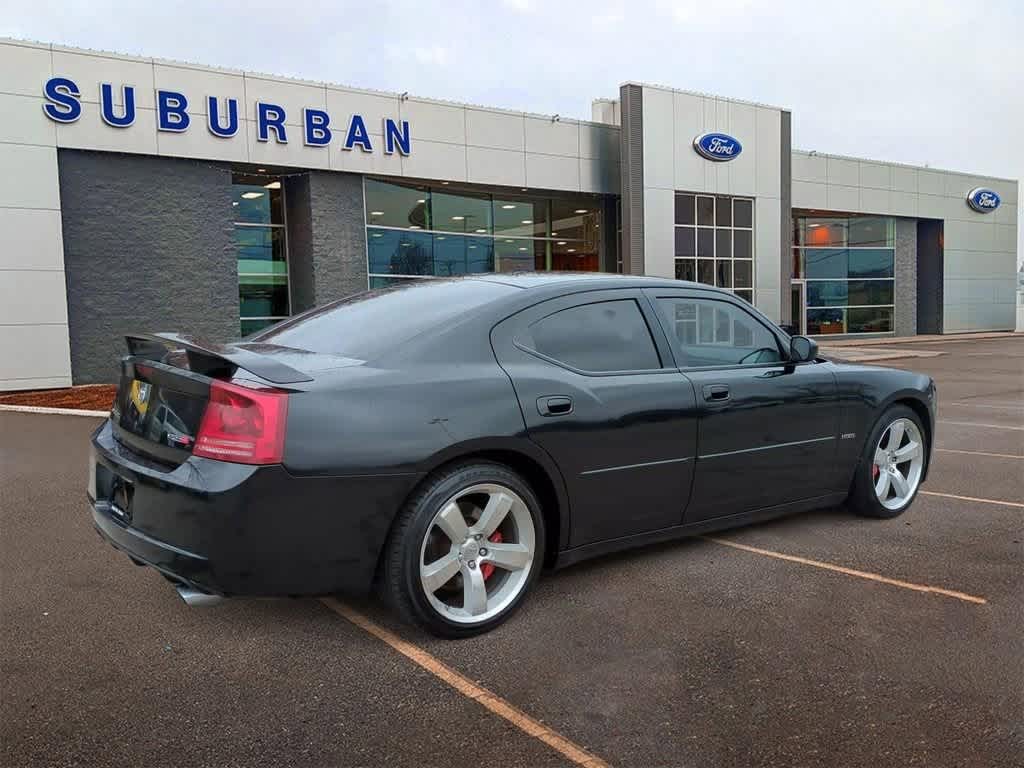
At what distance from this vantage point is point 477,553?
3492 mm

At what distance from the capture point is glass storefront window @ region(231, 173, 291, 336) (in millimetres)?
18797

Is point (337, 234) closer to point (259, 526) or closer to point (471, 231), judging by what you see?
point (471, 231)

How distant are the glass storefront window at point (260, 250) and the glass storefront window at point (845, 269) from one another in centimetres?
2003

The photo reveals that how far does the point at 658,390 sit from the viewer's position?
404 cm

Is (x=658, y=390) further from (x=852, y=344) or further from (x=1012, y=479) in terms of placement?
(x=852, y=344)

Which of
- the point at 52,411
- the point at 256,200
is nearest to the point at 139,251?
the point at 256,200

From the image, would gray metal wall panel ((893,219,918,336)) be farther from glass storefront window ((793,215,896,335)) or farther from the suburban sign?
the suburban sign

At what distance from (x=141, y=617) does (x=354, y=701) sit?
1.35 metres

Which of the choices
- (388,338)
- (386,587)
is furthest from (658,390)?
(386,587)

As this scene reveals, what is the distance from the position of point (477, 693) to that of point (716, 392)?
78.6 inches

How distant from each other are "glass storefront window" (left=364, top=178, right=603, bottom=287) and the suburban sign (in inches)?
46.2

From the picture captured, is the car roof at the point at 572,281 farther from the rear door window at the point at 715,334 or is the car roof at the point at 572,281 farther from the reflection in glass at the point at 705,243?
the reflection in glass at the point at 705,243

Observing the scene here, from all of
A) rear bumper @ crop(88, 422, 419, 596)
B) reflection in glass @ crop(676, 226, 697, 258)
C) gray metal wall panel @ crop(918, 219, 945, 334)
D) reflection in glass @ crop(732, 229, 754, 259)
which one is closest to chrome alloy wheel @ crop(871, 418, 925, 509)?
rear bumper @ crop(88, 422, 419, 596)

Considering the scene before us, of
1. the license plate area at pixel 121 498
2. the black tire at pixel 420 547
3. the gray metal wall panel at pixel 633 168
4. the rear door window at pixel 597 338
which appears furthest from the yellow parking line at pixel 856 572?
the gray metal wall panel at pixel 633 168
